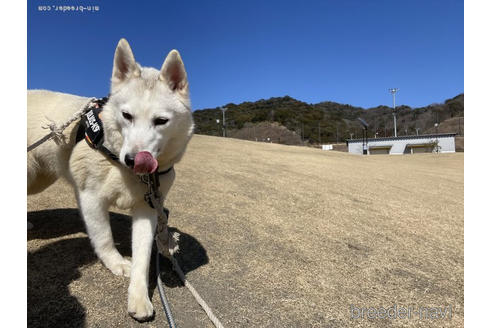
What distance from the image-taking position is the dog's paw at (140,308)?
6.01ft

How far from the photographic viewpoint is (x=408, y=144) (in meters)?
37.1

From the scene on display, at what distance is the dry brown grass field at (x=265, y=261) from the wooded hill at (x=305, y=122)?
126 ft

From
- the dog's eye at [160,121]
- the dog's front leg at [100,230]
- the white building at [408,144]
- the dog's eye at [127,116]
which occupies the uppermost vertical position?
the white building at [408,144]

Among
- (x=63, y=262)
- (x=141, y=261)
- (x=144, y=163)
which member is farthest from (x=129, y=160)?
(x=63, y=262)

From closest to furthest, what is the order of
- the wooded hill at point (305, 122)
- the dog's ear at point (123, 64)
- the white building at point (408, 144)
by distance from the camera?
the dog's ear at point (123, 64), the white building at point (408, 144), the wooded hill at point (305, 122)

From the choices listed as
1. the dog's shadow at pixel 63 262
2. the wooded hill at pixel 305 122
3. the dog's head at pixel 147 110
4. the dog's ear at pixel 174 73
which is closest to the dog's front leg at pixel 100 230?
the dog's shadow at pixel 63 262

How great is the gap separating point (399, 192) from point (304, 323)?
5.93 metres

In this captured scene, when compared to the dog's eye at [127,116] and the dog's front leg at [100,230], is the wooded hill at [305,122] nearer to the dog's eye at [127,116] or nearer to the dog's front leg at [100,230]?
the dog's front leg at [100,230]

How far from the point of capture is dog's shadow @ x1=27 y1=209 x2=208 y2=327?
6.02ft

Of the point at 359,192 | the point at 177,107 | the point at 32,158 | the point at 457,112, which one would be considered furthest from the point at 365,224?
→ the point at 457,112

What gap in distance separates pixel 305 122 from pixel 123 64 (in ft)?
214

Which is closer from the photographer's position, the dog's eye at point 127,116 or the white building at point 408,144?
the dog's eye at point 127,116

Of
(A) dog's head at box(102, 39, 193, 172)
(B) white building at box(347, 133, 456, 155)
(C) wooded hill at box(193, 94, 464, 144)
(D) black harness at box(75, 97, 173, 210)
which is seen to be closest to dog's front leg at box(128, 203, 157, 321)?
(D) black harness at box(75, 97, 173, 210)

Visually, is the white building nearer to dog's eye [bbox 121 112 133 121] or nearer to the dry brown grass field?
the dry brown grass field
